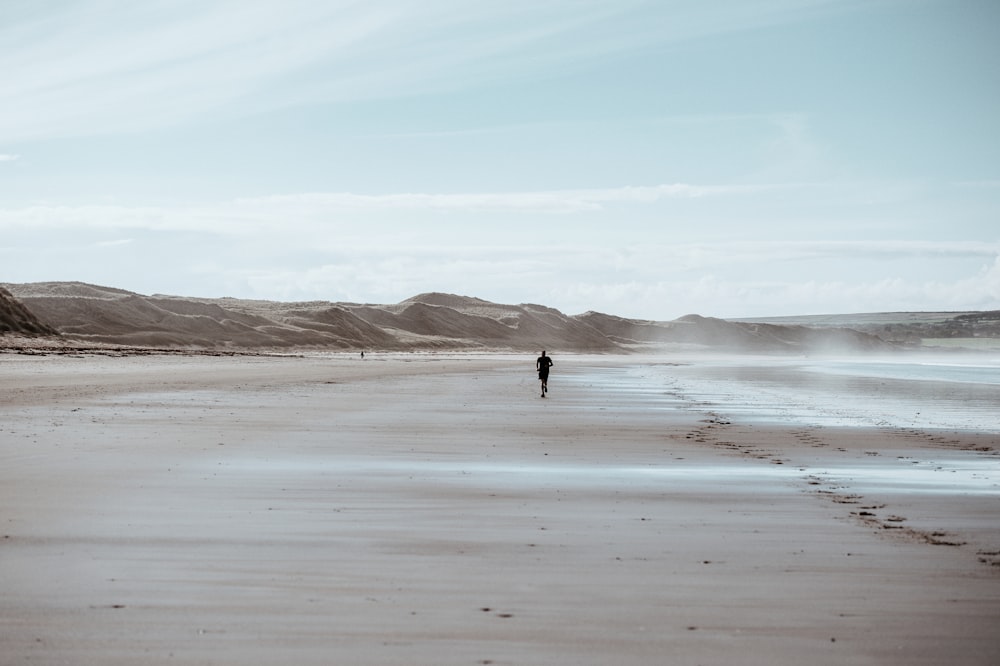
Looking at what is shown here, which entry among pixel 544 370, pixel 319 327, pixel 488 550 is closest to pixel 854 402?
pixel 544 370

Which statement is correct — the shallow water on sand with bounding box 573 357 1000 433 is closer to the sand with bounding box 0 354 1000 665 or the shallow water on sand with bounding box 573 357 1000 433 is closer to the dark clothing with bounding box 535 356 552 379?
the dark clothing with bounding box 535 356 552 379

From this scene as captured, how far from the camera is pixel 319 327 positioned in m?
125

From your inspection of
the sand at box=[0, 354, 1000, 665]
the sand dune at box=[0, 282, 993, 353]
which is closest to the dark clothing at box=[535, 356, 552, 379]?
the sand at box=[0, 354, 1000, 665]

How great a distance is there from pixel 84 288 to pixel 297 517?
148804 mm

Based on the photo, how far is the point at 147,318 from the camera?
4085 inches

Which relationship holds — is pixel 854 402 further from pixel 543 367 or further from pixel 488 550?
pixel 488 550

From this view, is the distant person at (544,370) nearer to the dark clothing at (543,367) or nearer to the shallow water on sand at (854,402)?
the dark clothing at (543,367)

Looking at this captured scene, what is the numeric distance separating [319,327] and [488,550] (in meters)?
120

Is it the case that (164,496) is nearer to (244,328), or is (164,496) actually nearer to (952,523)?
(952,523)

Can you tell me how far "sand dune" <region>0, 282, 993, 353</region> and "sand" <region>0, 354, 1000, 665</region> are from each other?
198 ft

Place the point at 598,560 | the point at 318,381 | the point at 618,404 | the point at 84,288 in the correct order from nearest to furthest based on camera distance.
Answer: the point at 598,560
the point at 618,404
the point at 318,381
the point at 84,288

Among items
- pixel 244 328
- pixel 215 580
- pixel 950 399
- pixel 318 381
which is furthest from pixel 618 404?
pixel 244 328

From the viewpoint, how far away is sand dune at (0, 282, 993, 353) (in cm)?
9344

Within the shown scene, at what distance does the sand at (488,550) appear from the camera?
490 centimetres
